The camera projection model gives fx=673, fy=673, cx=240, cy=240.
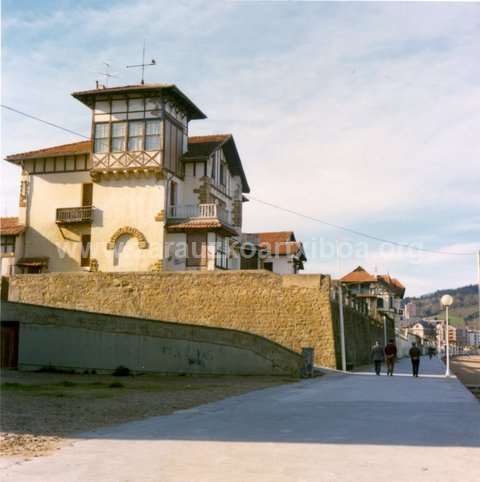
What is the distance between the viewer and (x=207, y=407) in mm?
13352

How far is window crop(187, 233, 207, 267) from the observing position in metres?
37.8

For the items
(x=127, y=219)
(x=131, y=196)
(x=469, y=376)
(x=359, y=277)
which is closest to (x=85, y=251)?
(x=127, y=219)

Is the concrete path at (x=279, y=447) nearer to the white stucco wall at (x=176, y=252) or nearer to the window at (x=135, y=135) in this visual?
the white stucco wall at (x=176, y=252)

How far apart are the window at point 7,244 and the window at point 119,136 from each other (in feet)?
28.9

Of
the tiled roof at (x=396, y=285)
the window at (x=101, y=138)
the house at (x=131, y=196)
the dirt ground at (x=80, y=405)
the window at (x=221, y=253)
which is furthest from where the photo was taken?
the tiled roof at (x=396, y=285)

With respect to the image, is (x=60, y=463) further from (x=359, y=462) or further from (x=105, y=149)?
(x=105, y=149)

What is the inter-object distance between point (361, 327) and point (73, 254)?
17564 millimetres

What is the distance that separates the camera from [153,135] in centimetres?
3809

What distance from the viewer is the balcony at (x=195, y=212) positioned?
3822cm

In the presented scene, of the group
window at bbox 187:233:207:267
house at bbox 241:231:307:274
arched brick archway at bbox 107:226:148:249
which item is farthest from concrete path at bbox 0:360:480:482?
house at bbox 241:231:307:274

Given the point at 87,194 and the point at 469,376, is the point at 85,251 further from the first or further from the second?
the point at 469,376

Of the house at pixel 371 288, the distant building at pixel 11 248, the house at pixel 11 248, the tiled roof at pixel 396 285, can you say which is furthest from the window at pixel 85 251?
the tiled roof at pixel 396 285

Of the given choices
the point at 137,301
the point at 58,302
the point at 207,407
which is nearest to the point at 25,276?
the point at 58,302

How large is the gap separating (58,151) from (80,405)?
30.5 meters
